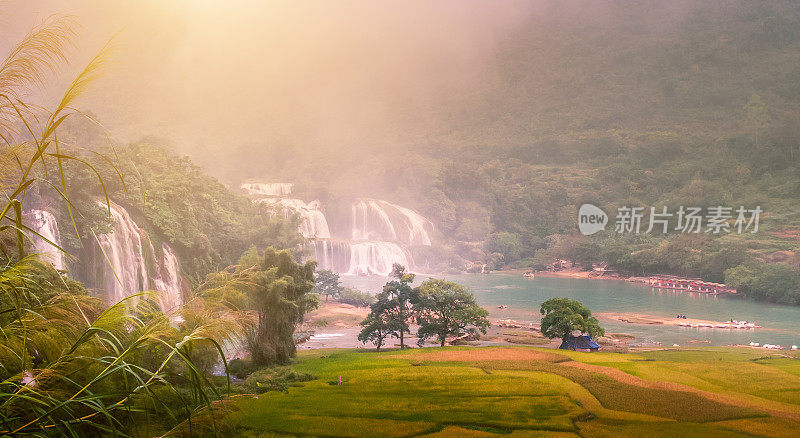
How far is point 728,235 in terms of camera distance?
16922 millimetres

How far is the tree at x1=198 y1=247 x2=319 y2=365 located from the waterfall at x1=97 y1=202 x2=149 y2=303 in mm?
2738

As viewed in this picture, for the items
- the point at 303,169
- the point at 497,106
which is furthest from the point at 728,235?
the point at 303,169

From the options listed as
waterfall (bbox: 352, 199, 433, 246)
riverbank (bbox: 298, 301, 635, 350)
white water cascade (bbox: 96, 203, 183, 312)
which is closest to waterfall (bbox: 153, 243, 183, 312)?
white water cascade (bbox: 96, 203, 183, 312)

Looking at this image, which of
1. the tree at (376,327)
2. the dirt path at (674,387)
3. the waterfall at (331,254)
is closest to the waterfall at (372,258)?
the waterfall at (331,254)

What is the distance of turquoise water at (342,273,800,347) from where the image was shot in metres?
12.0

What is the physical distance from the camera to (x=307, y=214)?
16266mm

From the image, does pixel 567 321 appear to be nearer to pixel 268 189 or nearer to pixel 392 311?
pixel 392 311

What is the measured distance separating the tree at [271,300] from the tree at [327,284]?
5.48 m

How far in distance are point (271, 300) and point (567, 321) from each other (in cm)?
548

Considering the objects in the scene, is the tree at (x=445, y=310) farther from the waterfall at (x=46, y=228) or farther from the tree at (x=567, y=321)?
the waterfall at (x=46, y=228)

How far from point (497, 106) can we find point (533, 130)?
2235mm

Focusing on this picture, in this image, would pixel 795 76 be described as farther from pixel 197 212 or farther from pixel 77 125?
pixel 77 125

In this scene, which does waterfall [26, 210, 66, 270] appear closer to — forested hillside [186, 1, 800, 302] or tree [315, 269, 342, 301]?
tree [315, 269, 342, 301]

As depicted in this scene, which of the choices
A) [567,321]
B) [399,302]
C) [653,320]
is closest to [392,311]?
[399,302]
